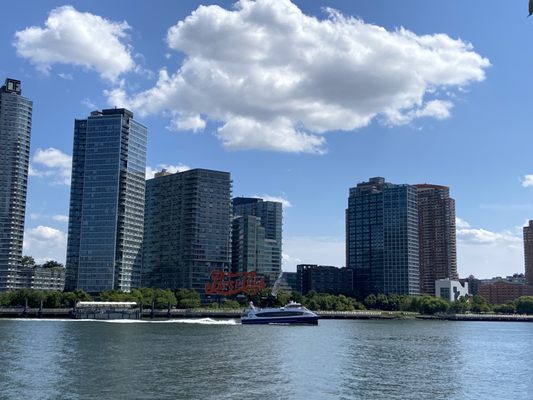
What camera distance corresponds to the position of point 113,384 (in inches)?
2985

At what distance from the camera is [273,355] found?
11362 centimetres

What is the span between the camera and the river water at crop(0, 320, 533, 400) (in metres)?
73.1

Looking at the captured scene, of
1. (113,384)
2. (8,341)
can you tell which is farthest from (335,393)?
(8,341)

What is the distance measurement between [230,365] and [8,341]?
62113 millimetres

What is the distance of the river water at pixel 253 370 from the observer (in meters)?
73.1

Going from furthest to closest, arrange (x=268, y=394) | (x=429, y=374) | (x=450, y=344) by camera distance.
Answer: (x=450, y=344)
(x=429, y=374)
(x=268, y=394)

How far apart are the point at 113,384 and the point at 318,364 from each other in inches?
1469

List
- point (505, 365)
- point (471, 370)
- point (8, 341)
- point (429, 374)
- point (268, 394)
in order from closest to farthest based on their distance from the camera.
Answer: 1. point (268, 394)
2. point (429, 374)
3. point (471, 370)
4. point (505, 365)
5. point (8, 341)

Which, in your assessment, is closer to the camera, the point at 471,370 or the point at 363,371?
the point at 363,371

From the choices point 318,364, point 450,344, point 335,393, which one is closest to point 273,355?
point 318,364

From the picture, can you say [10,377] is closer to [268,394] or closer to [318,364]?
[268,394]

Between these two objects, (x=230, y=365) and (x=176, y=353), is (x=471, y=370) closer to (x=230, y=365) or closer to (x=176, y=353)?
(x=230, y=365)

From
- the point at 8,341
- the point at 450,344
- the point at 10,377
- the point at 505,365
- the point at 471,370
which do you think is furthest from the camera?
the point at 450,344

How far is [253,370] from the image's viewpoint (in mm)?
91812
